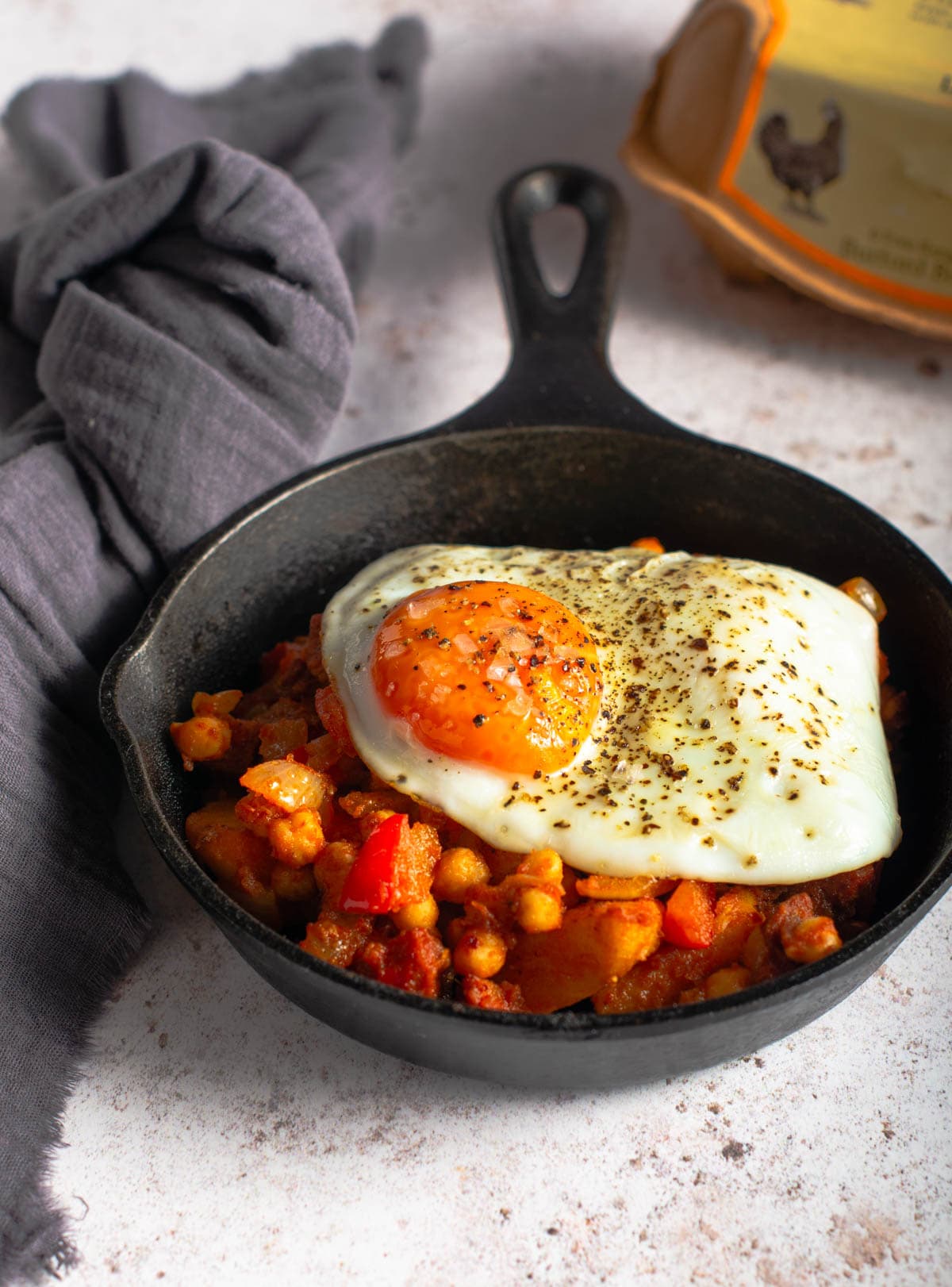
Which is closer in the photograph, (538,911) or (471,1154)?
(538,911)

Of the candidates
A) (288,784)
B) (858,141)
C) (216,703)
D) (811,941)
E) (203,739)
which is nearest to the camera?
(811,941)

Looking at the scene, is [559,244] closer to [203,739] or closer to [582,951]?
[203,739]

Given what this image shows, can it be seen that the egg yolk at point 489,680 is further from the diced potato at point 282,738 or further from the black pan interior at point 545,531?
the black pan interior at point 545,531

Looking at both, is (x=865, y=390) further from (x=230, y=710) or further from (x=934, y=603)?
(x=230, y=710)

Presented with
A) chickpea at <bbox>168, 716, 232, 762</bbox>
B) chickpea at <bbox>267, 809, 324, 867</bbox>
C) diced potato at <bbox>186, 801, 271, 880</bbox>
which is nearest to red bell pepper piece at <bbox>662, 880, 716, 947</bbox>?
chickpea at <bbox>267, 809, 324, 867</bbox>

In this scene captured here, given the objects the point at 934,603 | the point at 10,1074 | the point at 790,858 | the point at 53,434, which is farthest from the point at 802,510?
the point at 10,1074

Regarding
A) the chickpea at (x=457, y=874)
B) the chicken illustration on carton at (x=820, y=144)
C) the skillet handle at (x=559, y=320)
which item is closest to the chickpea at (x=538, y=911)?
the chickpea at (x=457, y=874)

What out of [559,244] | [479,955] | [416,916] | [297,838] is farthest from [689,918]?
[559,244]
